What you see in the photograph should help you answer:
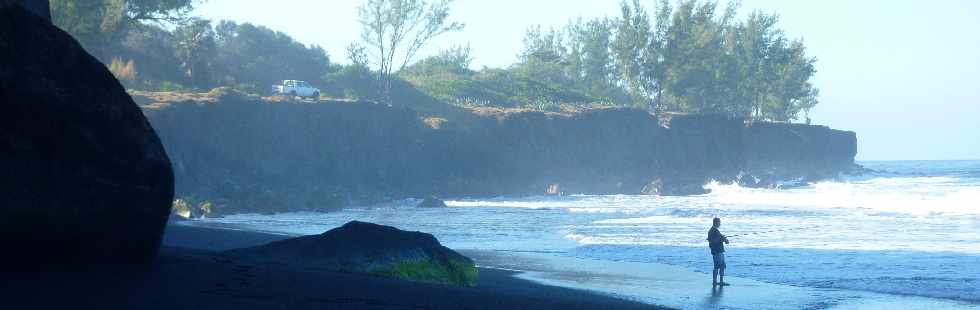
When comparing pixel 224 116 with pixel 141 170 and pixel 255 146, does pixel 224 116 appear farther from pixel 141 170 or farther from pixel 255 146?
pixel 141 170

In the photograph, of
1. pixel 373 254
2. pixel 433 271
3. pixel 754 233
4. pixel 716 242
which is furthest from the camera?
pixel 754 233

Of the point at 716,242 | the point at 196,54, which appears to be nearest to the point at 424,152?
the point at 196,54

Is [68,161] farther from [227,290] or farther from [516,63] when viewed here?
[516,63]

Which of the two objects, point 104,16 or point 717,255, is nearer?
point 717,255

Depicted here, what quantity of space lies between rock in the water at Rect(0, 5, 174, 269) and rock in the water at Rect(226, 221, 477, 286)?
2.83 meters

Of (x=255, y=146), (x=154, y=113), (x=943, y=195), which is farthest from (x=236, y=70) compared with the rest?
(x=943, y=195)

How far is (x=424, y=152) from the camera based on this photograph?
54.0 meters

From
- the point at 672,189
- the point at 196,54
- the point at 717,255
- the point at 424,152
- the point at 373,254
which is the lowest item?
the point at 717,255

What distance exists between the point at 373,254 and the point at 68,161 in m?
4.79

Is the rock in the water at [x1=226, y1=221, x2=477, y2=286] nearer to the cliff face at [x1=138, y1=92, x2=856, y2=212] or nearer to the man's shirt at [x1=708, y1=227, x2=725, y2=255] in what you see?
the man's shirt at [x1=708, y1=227, x2=725, y2=255]

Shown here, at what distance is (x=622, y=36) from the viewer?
8188 cm

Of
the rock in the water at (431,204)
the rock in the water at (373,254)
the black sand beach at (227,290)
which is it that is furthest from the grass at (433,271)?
the rock in the water at (431,204)

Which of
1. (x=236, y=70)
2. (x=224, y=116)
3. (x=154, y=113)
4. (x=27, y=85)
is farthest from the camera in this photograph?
(x=236, y=70)

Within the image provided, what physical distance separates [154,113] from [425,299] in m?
32.0
